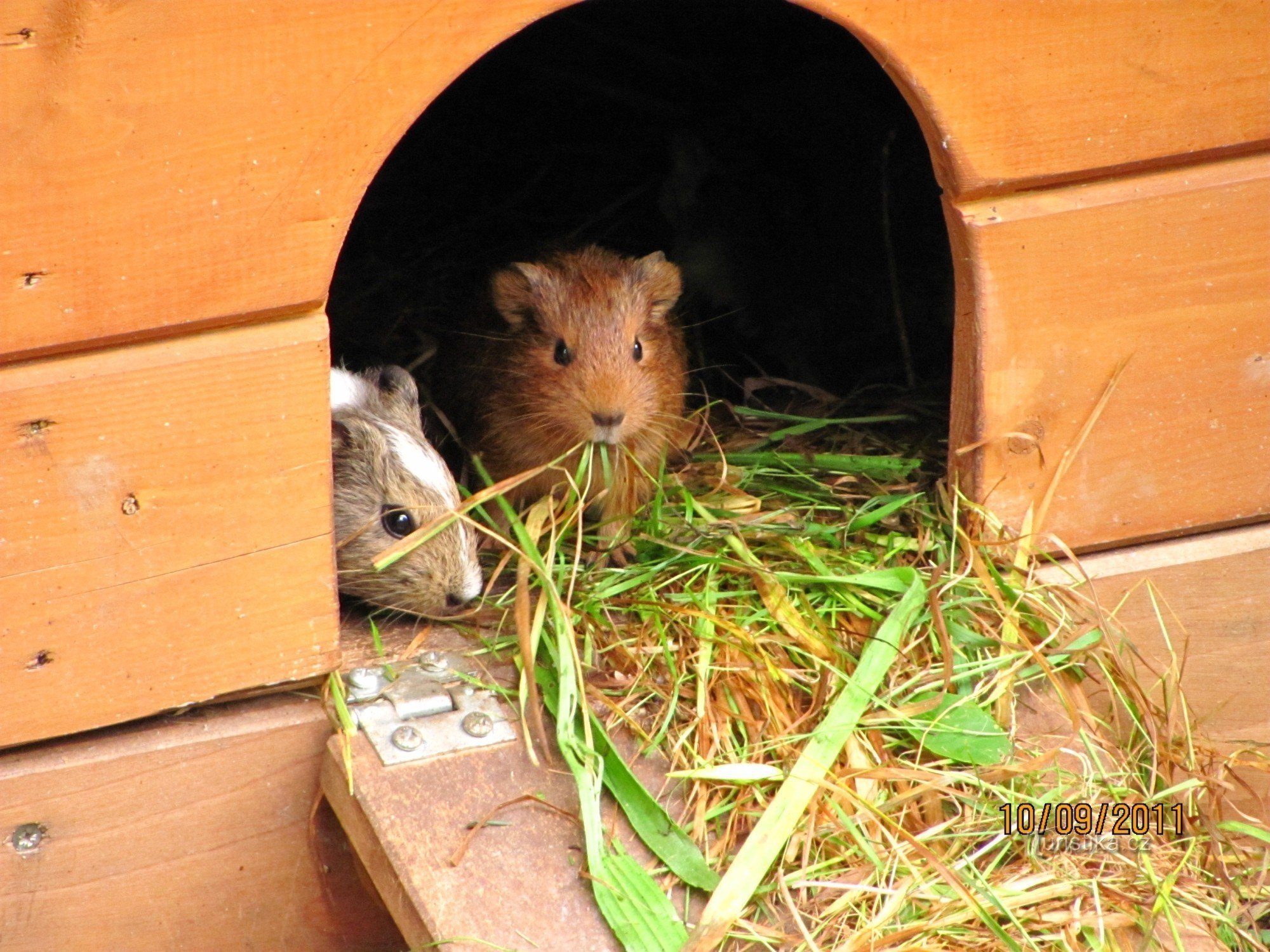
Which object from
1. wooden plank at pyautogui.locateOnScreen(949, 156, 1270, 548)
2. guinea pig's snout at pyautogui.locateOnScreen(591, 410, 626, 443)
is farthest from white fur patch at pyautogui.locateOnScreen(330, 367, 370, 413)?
wooden plank at pyautogui.locateOnScreen(949, 156, 1270, 548)

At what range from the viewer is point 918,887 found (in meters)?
2.39

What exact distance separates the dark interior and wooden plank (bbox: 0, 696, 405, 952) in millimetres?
1611

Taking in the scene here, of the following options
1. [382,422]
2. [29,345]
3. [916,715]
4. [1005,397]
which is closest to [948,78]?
[1005,397]

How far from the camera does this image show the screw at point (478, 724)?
2.62 m

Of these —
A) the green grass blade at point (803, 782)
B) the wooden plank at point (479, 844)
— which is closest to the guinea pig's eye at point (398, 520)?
the wooden plank at point (479, 844)

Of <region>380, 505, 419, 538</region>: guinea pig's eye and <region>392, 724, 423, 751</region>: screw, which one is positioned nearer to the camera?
<region>392, 724, 423, 751</region>: screw

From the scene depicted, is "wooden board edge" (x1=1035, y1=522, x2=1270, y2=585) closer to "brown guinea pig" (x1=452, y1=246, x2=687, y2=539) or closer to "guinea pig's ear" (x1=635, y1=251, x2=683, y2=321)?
"brown guinea pig" (x1=452, y1=246, x2=687, y2=539)

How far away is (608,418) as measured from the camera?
3244mm

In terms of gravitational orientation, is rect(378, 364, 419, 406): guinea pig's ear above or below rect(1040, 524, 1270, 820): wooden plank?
above

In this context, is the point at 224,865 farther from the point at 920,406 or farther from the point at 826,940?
the point at 920,406

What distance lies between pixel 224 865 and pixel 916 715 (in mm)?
1403

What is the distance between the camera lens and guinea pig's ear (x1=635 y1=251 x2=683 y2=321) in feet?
12.0

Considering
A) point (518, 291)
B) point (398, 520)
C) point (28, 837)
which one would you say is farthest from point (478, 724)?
point (518, 291)
